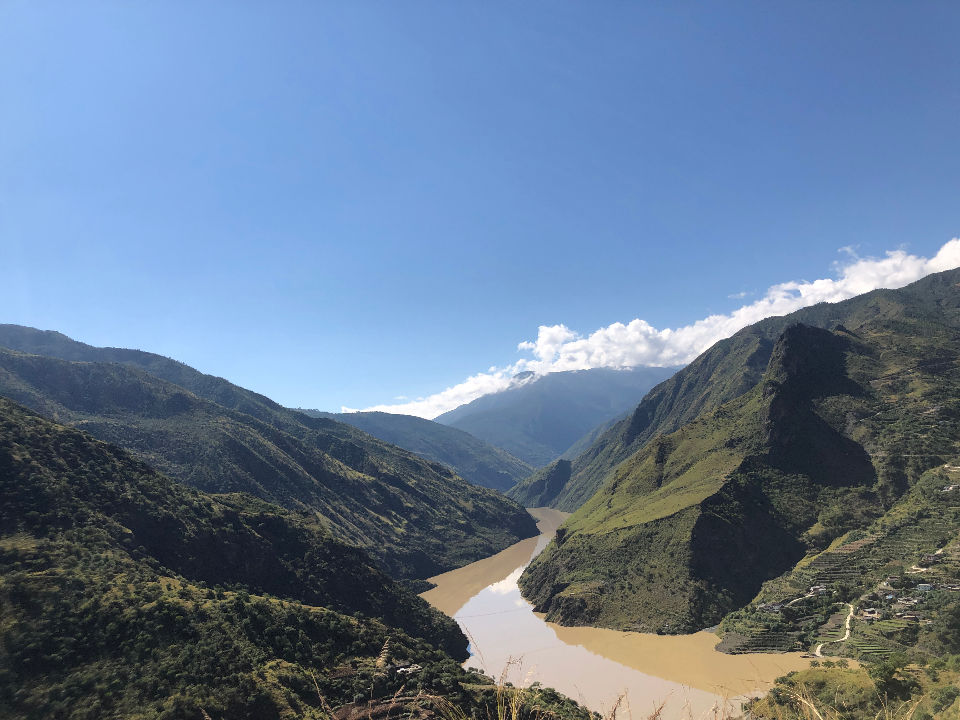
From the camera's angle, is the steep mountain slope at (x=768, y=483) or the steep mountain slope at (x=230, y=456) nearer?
the steep mountain slope at (x=768, y=483)

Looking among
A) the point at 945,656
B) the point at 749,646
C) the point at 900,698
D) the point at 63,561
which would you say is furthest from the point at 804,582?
the point at 63,561

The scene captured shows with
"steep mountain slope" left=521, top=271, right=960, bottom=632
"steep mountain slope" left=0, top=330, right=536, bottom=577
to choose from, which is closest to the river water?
"steep mountain slope" left=521, top=271, right=960, bottom=632

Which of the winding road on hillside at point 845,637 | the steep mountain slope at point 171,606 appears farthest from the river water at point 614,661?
the steep mountain slope at point 171,606

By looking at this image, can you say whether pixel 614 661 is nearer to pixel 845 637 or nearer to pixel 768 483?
pixel 845 637

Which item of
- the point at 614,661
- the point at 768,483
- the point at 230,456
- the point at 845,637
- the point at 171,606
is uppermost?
the point at 768,483

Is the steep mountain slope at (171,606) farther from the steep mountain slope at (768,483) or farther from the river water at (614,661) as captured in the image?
the steep mountain slope at (768,483)

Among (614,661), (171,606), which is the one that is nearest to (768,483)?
(614,661)
